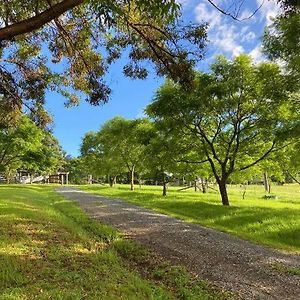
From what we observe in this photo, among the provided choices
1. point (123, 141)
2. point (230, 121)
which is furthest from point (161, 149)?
point (123, 141)

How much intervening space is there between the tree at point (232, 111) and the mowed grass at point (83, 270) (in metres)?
10.1

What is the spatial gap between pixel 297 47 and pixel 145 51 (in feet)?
17.9

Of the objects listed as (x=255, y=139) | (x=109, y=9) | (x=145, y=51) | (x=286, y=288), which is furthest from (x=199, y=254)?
(x=255, y=139)

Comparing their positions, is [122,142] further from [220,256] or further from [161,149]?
[220,256]

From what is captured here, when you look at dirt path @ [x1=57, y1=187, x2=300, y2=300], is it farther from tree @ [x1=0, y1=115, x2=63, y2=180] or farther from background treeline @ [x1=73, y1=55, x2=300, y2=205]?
tree @ [x1=0, y1=115, x2=63, y2=180]

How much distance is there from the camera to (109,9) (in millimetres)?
4168

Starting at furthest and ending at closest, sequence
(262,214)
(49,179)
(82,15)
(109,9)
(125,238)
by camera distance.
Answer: (49,179) → (262,214) → (125,238) → (82,15) → (109,9)

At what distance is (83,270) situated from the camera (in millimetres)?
6500

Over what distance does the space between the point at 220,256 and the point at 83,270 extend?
3.08 m

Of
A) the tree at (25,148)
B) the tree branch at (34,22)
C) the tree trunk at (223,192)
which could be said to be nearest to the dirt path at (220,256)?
the tree branch at (34,22)

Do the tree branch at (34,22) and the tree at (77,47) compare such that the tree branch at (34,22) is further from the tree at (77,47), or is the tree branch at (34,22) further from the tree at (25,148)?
the tree at (25,148)

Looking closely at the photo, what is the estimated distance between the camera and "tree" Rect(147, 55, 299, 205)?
704 inches

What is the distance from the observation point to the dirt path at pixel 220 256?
6055 millimetres

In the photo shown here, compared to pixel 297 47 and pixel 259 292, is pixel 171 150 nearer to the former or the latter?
pixel 297 47
